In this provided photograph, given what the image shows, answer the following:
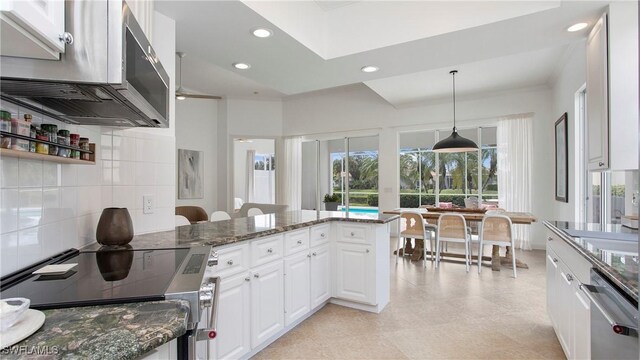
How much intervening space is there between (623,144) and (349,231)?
209 cm

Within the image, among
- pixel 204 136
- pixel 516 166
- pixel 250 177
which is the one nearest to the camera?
pixel 516 166

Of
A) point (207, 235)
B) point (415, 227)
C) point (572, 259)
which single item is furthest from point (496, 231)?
point (207, 235)

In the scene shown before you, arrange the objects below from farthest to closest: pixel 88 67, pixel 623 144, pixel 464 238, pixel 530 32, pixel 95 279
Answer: pixel 464 238 < pixel 530 32 < pixel 623 144 < pixel 95 279 < pixel 88 67

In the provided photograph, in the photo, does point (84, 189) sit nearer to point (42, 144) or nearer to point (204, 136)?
point (42, 144)

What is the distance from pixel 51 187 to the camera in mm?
1380

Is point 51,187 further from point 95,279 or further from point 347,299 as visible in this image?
point 347,299

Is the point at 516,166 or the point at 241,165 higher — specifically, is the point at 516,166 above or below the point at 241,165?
below

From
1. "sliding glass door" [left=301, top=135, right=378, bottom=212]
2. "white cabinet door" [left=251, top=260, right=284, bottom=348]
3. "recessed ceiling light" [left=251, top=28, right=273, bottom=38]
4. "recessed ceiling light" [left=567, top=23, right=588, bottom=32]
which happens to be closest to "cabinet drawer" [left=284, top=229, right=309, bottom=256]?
"white cabinet door" [left=251, top=260, right=284, bottom=348]

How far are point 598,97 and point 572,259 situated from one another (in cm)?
136

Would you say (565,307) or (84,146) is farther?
(565,307)

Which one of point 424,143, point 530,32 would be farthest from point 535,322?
point 424,143

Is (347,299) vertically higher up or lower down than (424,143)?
lower down

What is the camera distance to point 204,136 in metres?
6.88

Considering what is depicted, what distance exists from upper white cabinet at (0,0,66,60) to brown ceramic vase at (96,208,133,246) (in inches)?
38.2
